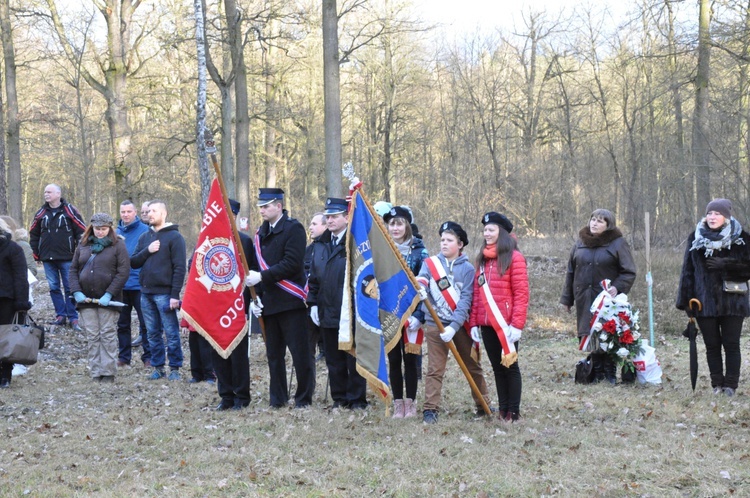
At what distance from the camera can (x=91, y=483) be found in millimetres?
5832

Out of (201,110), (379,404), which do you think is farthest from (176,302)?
(201,110)

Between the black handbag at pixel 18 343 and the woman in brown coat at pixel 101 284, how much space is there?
0.63m

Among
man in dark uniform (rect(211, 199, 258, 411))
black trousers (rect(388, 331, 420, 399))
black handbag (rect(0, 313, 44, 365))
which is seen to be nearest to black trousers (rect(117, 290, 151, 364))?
black handbag (rect(0, 313, 44, 365))

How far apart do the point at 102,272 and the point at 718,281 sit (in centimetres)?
703

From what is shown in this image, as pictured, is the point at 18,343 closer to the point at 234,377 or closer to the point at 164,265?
the point at 164,265

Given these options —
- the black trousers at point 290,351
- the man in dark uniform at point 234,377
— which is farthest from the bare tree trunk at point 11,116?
the black trousers at point 290,351

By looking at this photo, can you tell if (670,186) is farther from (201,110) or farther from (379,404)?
(379,404)

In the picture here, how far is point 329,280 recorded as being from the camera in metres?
8.19

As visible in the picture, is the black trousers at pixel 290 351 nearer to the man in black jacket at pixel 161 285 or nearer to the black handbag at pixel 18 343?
the man in black jacket at pixel 161 285

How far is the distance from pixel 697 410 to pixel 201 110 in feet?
39.2

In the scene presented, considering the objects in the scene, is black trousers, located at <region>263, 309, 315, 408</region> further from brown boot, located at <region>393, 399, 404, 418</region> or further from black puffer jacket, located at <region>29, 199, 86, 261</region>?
black puffer jacket, located at <region>29, 199, 86, 261</region>

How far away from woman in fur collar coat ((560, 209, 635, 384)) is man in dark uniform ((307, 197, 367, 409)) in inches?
111

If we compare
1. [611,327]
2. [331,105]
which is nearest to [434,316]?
[611,327]

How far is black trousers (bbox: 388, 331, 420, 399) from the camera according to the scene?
7770mm
